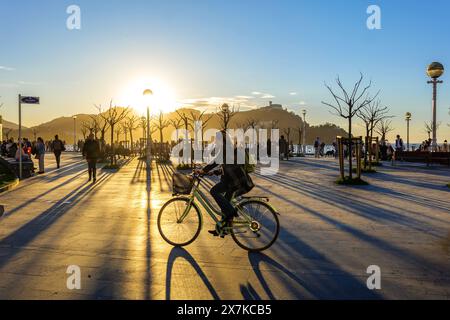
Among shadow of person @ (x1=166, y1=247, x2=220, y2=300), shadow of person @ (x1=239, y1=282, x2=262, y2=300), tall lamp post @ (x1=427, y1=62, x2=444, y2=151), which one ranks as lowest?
shadow of person @ (x1=239, y1=282, x2=262, y2=300)

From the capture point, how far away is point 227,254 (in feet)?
21.9

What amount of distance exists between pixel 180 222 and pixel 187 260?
1.01 meters

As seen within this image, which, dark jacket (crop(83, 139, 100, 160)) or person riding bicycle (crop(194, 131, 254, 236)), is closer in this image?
person riding bicycle (crop(194, 131, 254, 236))

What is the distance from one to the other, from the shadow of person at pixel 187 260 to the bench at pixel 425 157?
24.0 meters

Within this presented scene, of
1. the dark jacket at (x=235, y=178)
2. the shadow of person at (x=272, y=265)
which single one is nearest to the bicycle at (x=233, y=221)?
the dark jacket at (x=235, y=178)

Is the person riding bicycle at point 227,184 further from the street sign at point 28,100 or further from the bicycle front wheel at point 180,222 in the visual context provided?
the street sign at point 28,100

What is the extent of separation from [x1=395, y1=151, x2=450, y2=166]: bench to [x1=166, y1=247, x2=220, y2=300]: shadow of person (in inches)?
943

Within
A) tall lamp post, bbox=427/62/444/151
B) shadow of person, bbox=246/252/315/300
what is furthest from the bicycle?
tall lamp post, bbox=427/62/444/151

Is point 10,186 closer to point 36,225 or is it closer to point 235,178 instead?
point 36,225

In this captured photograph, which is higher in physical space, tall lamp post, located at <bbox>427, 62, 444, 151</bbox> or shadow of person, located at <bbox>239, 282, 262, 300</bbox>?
tall lamp post, located at <bbox>427, 62, 444, 151</bbox>

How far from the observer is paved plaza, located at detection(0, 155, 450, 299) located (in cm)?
512

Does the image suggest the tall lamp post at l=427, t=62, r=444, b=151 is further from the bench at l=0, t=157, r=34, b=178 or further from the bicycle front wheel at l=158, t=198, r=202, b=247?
the bicycle front wheel at l=158, t=198, r=202, b=247
